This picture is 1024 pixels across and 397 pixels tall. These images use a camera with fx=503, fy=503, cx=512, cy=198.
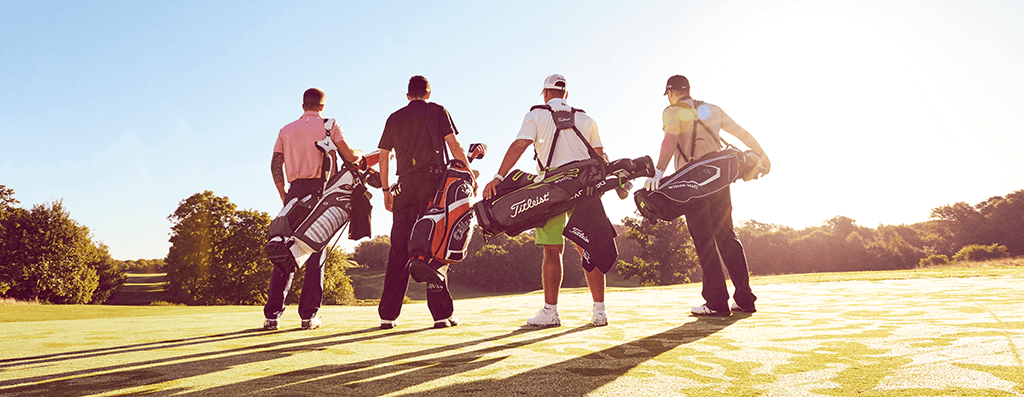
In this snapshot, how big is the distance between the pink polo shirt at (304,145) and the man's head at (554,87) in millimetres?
2194

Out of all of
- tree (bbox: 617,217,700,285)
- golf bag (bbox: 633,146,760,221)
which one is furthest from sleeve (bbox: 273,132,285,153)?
tree (bbox: 617,217,700,285)

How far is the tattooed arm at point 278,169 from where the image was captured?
211 inches

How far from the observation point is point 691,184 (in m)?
4.79

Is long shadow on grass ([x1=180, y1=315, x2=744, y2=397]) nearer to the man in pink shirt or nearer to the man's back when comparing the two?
the man in pink shirt

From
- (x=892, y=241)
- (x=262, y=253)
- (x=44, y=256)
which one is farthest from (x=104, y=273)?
(x=892, y=241)

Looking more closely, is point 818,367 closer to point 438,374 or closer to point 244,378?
point 438,374

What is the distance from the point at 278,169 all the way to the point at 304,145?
454mm

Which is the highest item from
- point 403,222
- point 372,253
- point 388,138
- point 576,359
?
point 372,253

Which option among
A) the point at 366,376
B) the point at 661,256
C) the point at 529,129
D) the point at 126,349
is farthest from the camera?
the point at 661,256

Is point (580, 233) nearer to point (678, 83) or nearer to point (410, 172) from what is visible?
point (410, 172)

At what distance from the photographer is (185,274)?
38.6 metres

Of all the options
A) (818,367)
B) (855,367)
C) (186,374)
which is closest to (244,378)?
(186,374)

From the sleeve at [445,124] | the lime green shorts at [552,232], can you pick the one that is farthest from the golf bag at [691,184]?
the sleeve at [445,124]

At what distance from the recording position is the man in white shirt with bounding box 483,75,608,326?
4.56 metres
